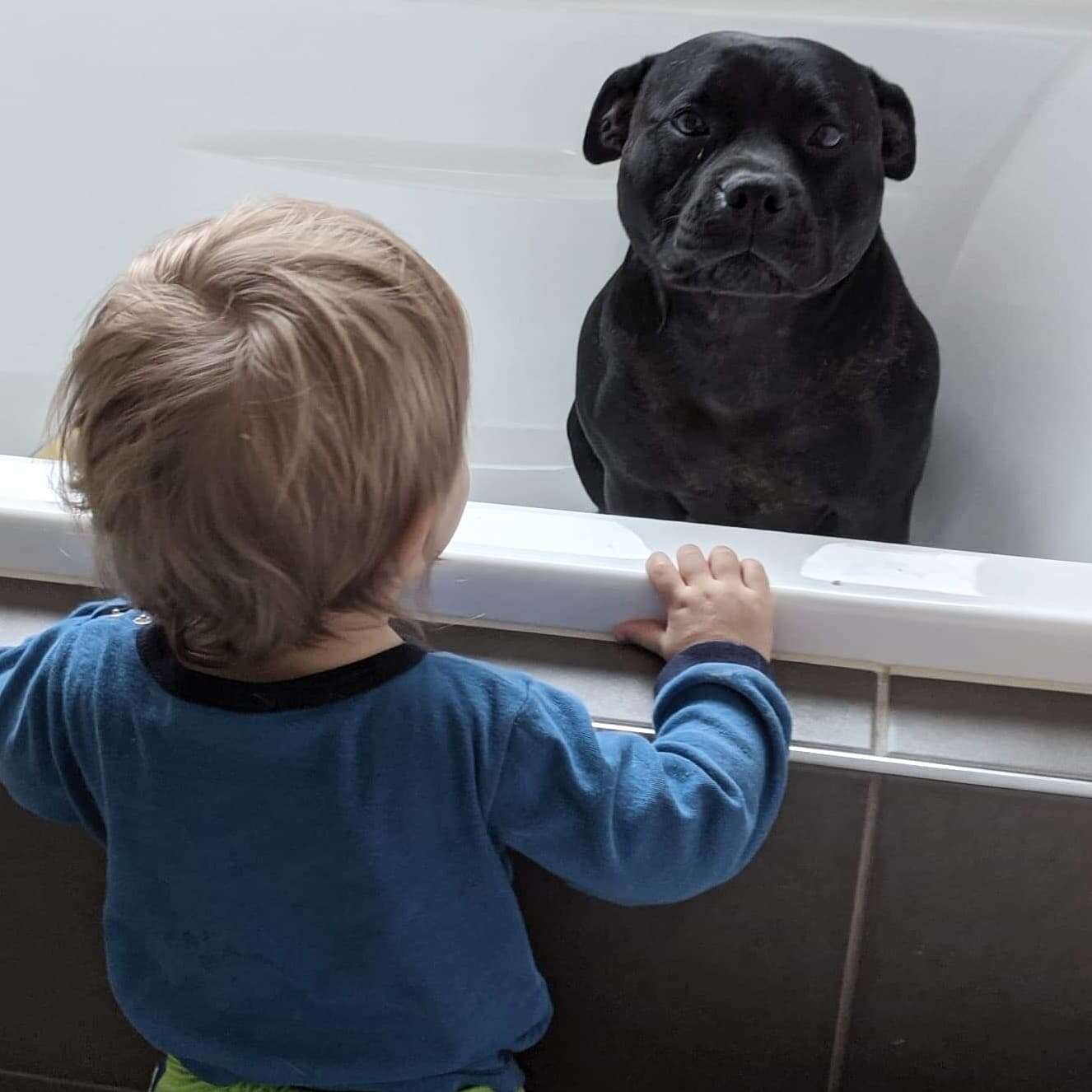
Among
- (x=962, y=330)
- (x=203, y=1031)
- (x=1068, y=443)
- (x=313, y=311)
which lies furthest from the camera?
(x=962, y=330)

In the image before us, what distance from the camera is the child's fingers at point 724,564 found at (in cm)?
70

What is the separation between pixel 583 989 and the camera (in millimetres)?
805

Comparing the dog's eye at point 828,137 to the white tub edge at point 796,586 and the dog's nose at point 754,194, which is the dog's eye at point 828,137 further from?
the white tub edge at point 796,586

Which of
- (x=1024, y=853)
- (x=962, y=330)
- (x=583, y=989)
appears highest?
(x=962, y=330)

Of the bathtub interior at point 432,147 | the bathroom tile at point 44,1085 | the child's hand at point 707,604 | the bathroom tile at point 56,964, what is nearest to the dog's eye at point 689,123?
the bathtub interior at point 432,147

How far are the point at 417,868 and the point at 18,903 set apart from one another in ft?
1.17

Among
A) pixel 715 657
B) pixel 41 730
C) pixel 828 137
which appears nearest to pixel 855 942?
pixel 715 657

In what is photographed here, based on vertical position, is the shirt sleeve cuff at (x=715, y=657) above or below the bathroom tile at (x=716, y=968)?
above

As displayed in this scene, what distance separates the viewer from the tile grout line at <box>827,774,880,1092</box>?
0.69 m

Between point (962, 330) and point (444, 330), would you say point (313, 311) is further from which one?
point (962, 330)

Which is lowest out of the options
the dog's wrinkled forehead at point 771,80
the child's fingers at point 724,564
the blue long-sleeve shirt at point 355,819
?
the blue long-sleeve shirt at point 355,819

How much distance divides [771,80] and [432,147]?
0.56 meters

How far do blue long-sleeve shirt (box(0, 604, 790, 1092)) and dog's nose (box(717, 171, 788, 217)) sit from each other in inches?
16.4

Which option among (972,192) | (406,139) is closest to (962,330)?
(972,192)
